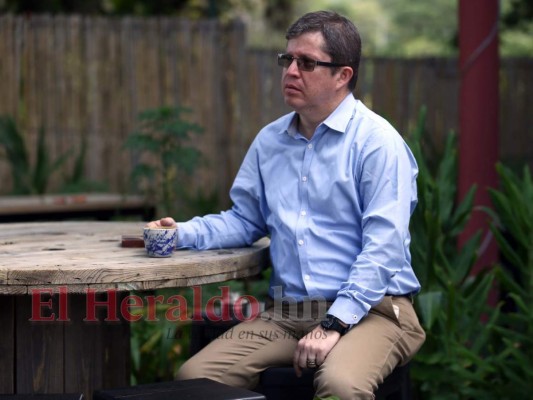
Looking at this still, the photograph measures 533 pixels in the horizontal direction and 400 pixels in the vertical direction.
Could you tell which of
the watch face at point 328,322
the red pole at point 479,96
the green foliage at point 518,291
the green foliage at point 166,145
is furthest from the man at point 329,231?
the green foliage at point 166,145

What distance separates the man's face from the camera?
341cm

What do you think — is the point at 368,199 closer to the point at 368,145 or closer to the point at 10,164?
the point at 368,145

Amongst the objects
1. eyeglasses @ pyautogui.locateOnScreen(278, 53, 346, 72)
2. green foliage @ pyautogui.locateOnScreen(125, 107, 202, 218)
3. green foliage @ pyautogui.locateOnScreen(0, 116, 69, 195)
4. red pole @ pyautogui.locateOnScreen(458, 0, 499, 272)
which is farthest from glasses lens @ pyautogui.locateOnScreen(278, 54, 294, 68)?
green foliage @ pyautogui.locateOnScreen(0, 116, 69, 195)

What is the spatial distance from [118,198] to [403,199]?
12.2 ft

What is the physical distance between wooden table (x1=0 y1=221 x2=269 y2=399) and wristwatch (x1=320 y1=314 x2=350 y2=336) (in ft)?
1.16

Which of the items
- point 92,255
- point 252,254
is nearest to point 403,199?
point 252,254

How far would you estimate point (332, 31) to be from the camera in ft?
11.2

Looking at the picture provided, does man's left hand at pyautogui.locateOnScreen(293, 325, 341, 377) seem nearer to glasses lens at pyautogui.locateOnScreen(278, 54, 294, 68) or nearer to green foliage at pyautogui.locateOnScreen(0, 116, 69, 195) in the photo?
glasses lens at pyautogui.locateOnScreen(278, 54, 294, 68)

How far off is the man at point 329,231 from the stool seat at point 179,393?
39 centimetres

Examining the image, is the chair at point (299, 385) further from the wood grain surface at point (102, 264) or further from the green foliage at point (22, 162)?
the green foliage at point (22, 162)

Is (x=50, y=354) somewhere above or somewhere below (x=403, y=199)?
below

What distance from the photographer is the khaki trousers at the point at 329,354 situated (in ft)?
10.3

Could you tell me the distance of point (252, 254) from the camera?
351 centimetres

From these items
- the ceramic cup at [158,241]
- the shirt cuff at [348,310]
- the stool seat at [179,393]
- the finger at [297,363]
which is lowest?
the finger at [297,363]
